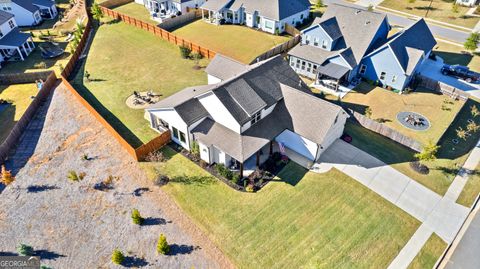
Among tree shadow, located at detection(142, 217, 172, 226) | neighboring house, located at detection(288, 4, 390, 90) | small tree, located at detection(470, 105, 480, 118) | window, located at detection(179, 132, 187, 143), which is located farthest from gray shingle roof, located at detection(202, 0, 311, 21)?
tree shadow, located at detection(142, 217, 172, 226)

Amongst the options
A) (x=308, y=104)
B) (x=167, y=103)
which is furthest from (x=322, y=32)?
(x=167, y=103)

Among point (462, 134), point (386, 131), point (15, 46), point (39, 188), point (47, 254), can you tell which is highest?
point (15, 46)

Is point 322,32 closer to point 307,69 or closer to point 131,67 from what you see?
point 307,69

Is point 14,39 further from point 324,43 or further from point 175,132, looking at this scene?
point 324,43

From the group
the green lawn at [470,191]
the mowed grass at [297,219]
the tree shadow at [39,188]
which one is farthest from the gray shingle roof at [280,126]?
the tree shadow at [39,188]

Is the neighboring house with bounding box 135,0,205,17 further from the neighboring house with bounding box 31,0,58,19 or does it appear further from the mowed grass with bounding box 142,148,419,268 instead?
the mowed grass with bounding box 142,148,419,268

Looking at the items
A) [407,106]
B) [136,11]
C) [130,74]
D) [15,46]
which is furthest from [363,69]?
[15,46]
